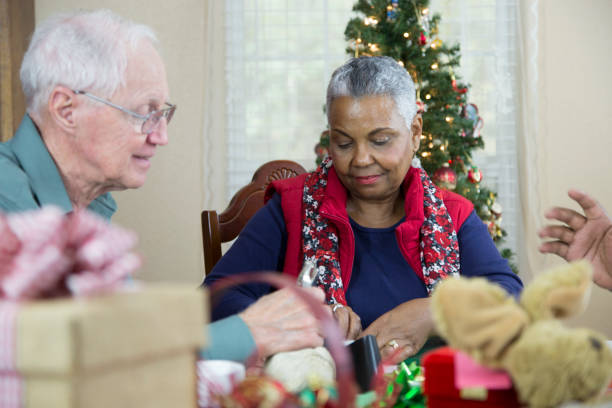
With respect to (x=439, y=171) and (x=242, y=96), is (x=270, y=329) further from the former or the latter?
(x=242, y=96)

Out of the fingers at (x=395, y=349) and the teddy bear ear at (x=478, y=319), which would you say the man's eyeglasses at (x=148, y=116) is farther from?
the teddy bear ear at (x=478, y=319)

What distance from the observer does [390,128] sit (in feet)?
5.27

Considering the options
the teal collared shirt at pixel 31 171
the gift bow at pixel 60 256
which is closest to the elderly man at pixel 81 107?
the teal collared shirt at pixel 31 171

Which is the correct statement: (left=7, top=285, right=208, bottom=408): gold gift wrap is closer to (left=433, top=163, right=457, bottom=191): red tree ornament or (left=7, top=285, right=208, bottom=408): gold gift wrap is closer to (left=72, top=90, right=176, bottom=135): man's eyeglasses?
(left=72, top=90, right=176, bottom=135): man's eyeglasses

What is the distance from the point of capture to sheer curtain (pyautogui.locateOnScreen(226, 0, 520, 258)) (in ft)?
13.2

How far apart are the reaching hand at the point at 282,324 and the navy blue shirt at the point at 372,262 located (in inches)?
20.3

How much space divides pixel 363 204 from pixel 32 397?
1418 mm

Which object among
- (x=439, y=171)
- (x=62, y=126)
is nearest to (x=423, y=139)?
(x=439, y=171)

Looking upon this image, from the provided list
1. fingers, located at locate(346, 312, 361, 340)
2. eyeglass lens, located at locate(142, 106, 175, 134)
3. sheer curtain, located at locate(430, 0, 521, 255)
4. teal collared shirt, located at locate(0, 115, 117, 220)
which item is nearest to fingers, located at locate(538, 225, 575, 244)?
fingers, located at locate(346, 312, 361, 340)

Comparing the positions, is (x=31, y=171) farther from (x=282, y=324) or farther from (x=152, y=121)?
(x=282, y=324)

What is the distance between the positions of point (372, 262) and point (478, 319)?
1.18 metres

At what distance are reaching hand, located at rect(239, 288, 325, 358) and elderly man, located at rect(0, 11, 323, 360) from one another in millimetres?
471

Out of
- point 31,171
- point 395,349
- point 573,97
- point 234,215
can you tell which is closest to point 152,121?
point 31,171

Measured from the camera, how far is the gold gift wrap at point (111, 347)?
349mm
